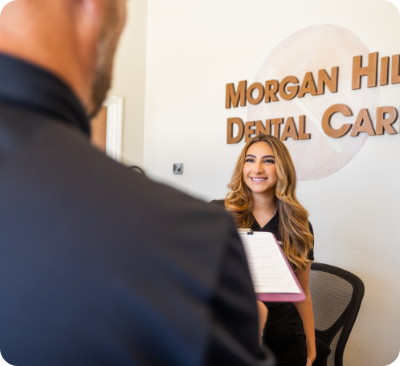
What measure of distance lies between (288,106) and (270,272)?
2017 mm

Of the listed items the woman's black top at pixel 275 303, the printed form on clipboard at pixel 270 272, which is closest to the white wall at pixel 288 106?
the woman's black top at pixel 275 303

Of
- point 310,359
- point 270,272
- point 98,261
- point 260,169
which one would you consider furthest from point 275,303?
point 98,261

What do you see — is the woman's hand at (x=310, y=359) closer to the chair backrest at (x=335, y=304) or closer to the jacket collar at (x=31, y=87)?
the chair backrest at (x=335, y=304)

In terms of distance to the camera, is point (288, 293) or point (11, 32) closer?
point (11, 32)

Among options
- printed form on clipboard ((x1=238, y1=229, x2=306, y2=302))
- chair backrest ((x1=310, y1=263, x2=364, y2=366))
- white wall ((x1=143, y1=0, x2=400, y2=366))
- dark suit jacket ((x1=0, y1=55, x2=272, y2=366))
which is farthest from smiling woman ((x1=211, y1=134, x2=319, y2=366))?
dark suit jacket ((x1=0, y1=55, x2=272, y2=366))

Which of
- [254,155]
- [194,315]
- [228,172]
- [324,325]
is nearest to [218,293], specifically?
[194,315]

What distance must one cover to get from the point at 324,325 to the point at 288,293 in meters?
1.40

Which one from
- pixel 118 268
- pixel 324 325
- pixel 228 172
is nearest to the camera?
pixel 118 268

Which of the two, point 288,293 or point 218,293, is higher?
point 218,293

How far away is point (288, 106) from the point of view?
9.54ft

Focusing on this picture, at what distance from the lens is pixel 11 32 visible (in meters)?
0.40

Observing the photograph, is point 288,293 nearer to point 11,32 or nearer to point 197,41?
point 11,32

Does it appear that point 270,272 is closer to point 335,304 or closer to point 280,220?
point 280,220

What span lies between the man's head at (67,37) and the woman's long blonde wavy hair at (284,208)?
1684mm
